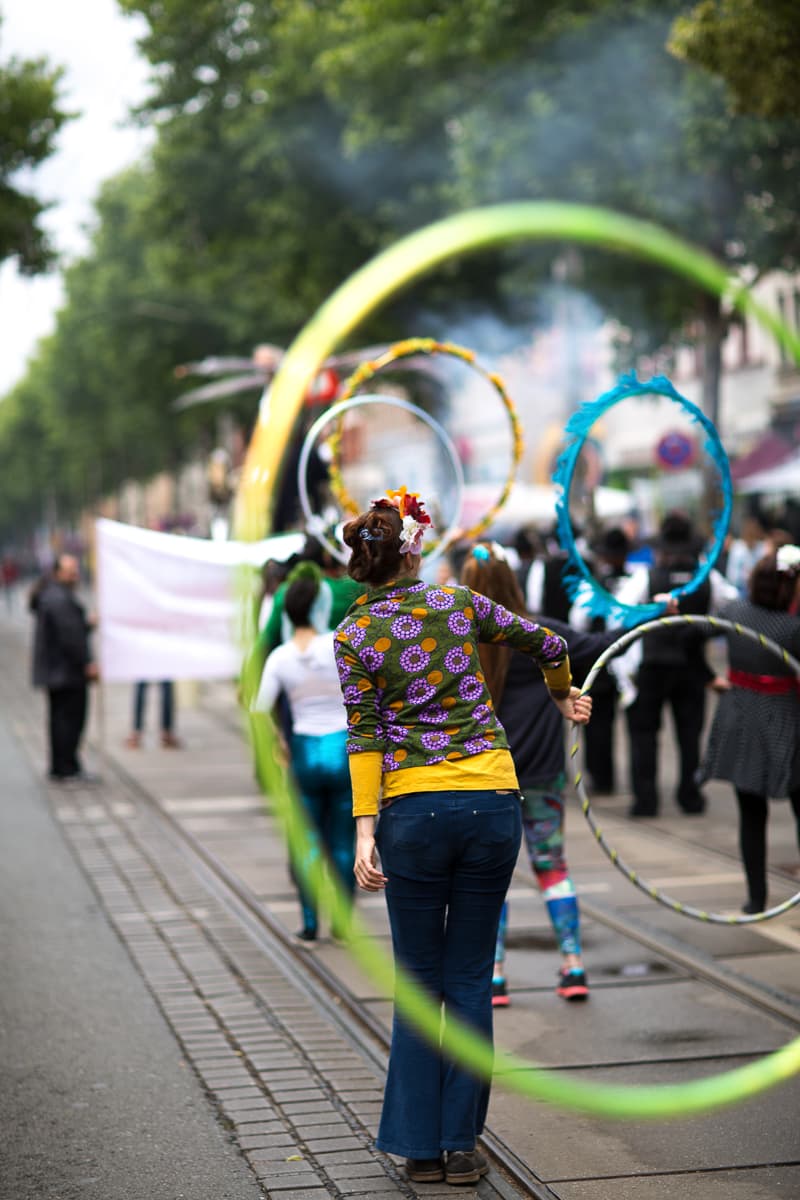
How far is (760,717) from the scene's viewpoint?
29.1ft

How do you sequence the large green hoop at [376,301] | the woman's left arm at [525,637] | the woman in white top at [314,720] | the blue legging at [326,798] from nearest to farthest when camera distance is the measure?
the woman's left arm at [525,637]
the large green hoop at [376,301]
the woman in white top at [314,720]
the blue legging at [326,798]

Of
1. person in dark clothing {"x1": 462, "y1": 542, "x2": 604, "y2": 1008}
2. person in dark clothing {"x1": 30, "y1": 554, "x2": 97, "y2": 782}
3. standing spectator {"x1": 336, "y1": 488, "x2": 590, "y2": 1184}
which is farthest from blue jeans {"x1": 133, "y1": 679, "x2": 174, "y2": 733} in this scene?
standing spectator {"x1": 336, "y1": 488, "x2": 590, "y2": 1184}

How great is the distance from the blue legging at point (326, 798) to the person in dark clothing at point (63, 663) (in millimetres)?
6725

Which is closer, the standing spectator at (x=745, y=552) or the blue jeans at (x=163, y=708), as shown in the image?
the blue jeans at (x=163, y=708)

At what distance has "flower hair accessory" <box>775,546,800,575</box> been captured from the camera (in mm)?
8641

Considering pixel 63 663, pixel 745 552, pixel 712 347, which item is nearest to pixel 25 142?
pixel 712 347

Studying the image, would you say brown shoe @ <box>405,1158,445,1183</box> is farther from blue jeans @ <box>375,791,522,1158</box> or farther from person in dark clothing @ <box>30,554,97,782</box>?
person in dark clothing @ <box>30,554,97,782</box>

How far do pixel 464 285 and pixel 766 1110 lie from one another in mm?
26767

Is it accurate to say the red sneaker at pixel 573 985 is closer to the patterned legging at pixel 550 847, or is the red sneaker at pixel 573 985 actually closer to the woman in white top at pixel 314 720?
the patterned legging at pixel 550 847

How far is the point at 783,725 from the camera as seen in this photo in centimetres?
880

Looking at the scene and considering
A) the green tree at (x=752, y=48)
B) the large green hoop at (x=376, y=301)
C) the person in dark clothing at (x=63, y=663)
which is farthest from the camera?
the person in dark clothing at (x=63, y=663)

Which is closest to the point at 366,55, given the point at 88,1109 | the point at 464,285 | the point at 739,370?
the point at 464,285

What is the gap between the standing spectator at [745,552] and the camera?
20.8 m

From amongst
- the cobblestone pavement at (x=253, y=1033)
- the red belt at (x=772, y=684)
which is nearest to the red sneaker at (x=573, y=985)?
the cobblestone pavement at (x=253, y=1033)
